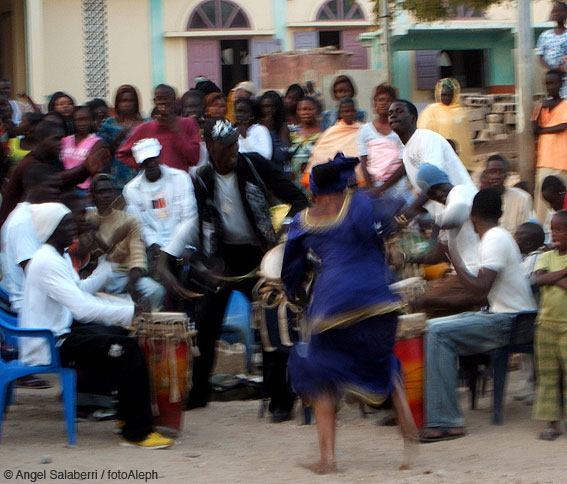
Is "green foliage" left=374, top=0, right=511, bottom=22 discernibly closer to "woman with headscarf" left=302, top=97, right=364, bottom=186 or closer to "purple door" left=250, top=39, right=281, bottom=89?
"woman with headscarf" left=302, top=97, right=364, bottom=186

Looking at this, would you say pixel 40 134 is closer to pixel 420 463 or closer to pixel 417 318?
pixel 417 318

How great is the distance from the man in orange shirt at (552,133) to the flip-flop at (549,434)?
14.2 ft

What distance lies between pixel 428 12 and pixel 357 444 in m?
8.58

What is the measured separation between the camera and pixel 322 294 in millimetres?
5469

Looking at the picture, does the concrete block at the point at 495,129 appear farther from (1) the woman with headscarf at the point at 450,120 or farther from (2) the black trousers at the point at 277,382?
(2) the black trousers at the point at 277,382

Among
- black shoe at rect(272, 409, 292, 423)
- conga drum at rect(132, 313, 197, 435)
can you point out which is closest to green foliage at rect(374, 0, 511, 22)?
black shoe at rect(272, 409, 292, 423)

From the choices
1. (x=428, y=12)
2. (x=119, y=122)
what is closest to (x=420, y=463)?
(x=119, y=122)

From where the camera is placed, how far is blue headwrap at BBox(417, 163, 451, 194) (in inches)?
282

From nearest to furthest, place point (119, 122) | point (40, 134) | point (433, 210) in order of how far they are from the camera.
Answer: point (433, 210) → point (40, 134) → point (119, 122)

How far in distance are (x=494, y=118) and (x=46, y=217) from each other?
36.6 ft

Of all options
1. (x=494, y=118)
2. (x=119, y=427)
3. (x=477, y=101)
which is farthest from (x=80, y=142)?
(x=477, y=101)

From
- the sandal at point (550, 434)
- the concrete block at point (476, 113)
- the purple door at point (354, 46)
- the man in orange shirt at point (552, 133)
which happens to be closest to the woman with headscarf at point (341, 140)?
the man in orange shirt at point (552, 133)

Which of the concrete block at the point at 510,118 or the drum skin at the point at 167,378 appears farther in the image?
the concrete block at the point at 510,118

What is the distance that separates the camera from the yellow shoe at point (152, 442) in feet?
20.2
